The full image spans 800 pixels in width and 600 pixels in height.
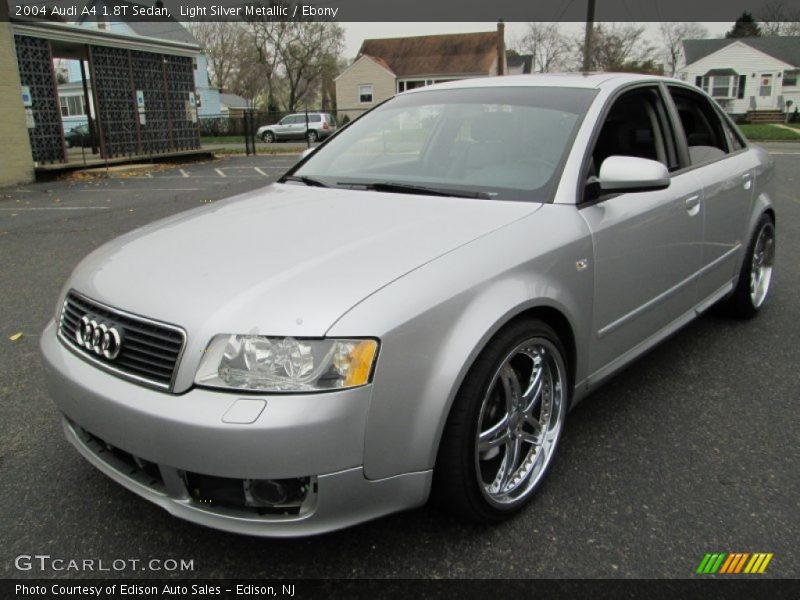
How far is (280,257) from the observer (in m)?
2.20

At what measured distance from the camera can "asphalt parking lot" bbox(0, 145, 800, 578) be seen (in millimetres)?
2152

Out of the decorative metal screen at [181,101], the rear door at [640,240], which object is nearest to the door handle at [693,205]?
the rear door at [640,240]

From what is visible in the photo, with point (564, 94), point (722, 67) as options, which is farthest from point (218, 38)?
point (564, 94)

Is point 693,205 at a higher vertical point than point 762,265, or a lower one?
higher

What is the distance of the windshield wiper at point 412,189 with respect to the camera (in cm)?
273

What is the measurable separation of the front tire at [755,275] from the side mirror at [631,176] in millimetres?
1965

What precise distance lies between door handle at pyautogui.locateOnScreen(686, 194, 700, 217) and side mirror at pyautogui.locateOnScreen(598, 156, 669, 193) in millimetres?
734

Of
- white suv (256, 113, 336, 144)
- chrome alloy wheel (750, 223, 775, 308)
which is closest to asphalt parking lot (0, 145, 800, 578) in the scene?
chrome alloy wheel (750, 223, 775, 308)

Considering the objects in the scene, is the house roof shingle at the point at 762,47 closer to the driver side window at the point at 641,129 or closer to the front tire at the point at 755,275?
the front tire at the point at 755,275

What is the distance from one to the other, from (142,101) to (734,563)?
19118 millimetres

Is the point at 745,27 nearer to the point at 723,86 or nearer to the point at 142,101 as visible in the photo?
the point at 723,86

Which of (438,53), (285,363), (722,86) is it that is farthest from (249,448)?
(722,86)

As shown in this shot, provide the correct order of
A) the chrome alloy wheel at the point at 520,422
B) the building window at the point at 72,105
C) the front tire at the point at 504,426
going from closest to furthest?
the front tire at the point at 504,426
the chrome alloy wheel at the point at 520,422
the building window at the point at 72,105

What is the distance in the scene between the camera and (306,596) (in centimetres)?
201
